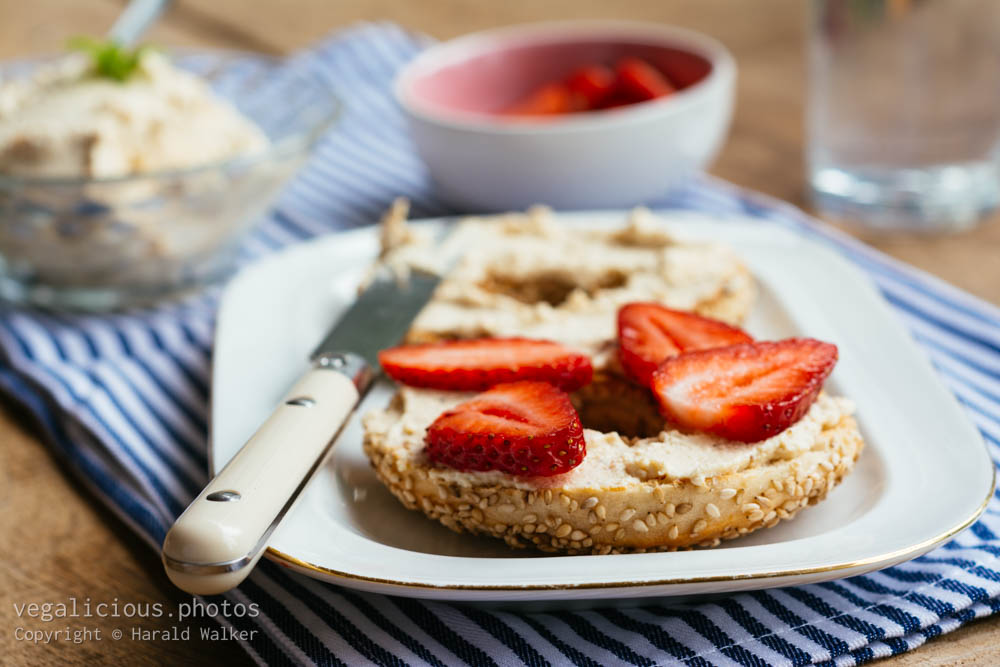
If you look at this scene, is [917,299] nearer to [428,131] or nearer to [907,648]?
[907,648]

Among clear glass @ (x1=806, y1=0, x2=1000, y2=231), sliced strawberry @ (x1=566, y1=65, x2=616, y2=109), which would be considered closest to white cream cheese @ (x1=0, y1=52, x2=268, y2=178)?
sliced strawberry @ (x1=566, y1=65, x2=616, y2=109)

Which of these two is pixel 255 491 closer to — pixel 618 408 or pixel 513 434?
pixel 513 434

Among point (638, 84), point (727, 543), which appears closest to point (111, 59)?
point (638, 84)

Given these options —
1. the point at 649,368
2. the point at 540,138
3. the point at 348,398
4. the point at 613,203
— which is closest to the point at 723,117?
the point at 613,203

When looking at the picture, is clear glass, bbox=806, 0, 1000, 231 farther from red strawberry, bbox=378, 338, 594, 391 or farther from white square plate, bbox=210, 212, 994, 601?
red strawberry, bbox=378, 338, 594, 391

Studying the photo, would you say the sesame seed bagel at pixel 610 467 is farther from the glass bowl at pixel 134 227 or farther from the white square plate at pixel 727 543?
the glass bowl at pixel 134 227

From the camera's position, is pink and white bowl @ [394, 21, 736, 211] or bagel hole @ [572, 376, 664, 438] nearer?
bagel hole @ [572, 376, 664, 438]

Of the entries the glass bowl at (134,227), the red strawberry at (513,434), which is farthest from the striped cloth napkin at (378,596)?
the red strawberry at (513,434)
